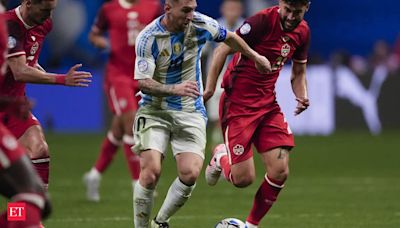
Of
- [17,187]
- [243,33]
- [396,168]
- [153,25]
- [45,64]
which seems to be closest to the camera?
[17,187]

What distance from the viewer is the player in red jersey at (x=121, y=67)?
1298 cm

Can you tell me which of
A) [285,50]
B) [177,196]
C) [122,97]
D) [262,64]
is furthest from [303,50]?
[122,97]

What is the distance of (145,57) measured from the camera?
8.69m

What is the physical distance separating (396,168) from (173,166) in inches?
140

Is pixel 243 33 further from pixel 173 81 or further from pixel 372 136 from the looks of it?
pixel 372 136

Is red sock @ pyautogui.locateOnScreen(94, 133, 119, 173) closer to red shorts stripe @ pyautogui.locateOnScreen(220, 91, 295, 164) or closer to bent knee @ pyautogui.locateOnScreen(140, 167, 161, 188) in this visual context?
red shorts stripe @ pyautogui.locateOnScreen(220, 91, 295, 164)

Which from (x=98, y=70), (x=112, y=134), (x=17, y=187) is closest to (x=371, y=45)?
(x=98, y=70)

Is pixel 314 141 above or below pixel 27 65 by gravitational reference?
below

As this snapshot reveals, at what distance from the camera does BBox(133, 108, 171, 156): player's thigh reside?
349 inches

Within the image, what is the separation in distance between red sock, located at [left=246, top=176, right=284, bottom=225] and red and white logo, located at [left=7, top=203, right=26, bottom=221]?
275cm

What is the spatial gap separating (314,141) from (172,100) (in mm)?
12127

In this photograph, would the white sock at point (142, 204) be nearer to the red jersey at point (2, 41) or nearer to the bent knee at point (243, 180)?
the bent knee at point (243, 180)

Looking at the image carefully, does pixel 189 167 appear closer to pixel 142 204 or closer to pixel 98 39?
pixel 142 204

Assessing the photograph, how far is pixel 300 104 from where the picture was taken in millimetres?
9734
